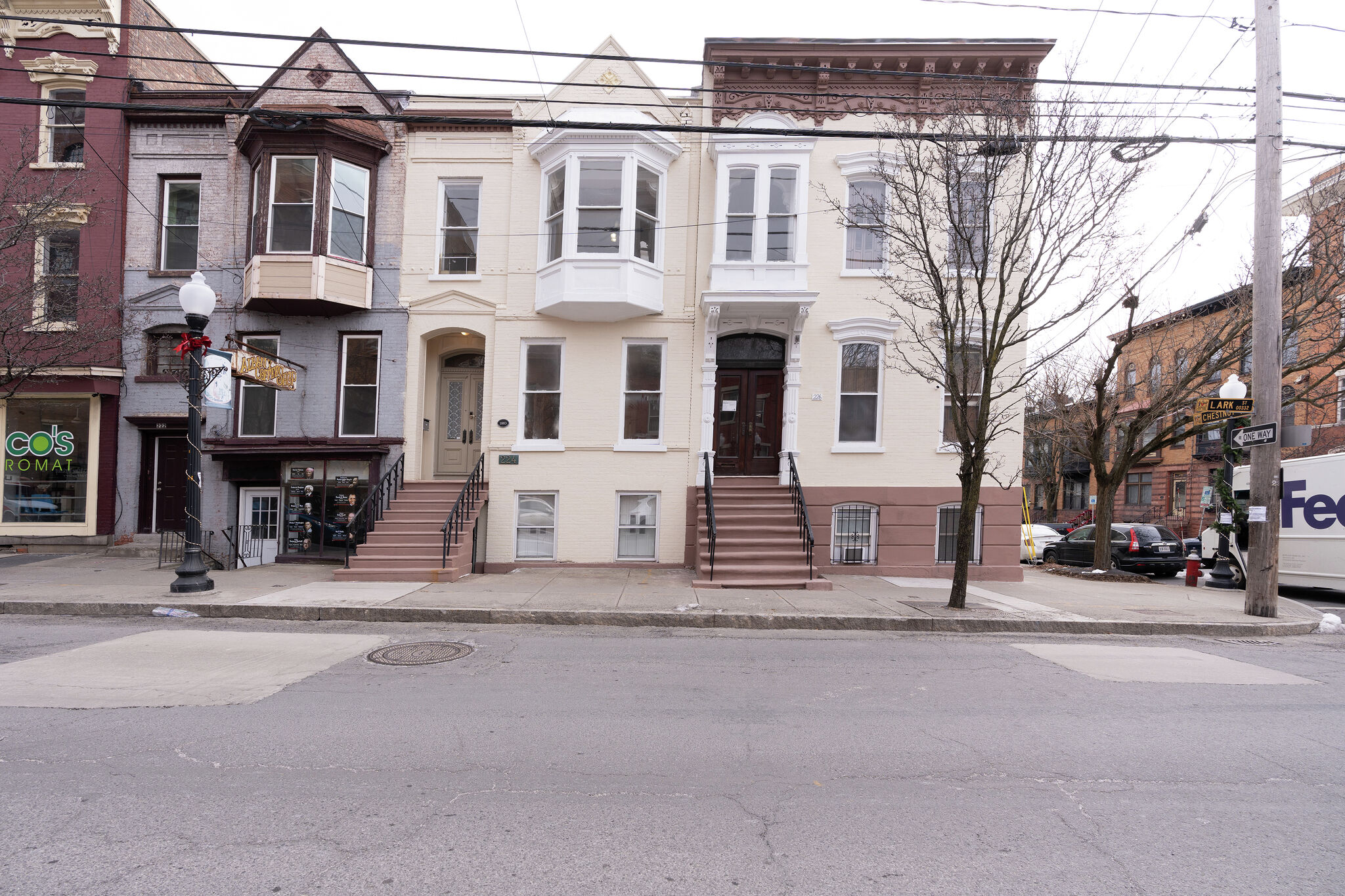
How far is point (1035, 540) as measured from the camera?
70.5 ft

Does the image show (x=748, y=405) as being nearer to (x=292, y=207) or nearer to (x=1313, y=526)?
(x=292, y=207)

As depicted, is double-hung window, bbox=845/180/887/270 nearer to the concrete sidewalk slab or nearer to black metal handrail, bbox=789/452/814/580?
black metal handrail, bbox=789/452/814/580

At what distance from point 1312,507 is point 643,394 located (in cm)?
1331

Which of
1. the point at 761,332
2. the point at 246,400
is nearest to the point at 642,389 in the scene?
the point at 761,332

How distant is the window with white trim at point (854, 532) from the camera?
1342cm

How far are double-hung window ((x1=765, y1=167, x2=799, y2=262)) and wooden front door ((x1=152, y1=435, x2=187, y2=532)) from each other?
12.8 meters

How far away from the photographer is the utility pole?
9797 millimetres

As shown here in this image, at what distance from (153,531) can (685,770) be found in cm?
1475

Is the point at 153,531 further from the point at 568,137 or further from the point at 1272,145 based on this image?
the point at 1272,145

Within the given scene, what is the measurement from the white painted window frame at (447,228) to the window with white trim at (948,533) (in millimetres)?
Result: 10444

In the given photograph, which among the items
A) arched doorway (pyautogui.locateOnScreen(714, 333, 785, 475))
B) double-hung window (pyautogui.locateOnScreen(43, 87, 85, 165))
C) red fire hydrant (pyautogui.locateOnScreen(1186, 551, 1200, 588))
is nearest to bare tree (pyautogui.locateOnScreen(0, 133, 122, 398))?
double-hung window (pyautogui.locateOnScreen(43, 87, 85, 165))

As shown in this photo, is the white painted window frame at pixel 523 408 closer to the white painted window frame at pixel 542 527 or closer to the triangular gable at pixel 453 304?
the white painted window frame at pixel 542 527

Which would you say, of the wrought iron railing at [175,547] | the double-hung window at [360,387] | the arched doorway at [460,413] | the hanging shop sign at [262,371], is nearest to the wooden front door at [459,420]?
the arched doorway at [460,413]

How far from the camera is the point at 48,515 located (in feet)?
46.4
